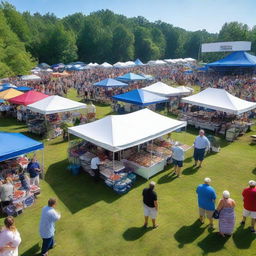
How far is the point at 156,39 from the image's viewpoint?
91.8 meters

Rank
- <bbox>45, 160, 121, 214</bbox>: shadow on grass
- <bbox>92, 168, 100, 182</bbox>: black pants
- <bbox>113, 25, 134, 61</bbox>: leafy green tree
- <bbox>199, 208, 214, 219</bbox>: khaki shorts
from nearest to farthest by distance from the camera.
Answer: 1. <bbox>199, 208, 214, 219</bbox>: khaki shorts
2. <bbox>45, 160, 121, 214</bbox>: shadow on grass
3. <bbox>92, 168, 100, 182</bbox>: black pants
4. <bbox>113, 25, 134, 61</bbox>: leafy green tree

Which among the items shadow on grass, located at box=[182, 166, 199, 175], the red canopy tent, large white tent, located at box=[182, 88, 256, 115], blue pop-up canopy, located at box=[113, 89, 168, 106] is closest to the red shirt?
shadow on grass, located at box=[182, 166, 199, 175]

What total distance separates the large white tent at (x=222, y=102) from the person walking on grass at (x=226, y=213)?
8519 mm

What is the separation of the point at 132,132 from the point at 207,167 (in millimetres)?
3698

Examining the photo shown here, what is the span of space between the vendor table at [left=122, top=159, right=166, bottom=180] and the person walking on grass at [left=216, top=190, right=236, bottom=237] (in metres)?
3.54

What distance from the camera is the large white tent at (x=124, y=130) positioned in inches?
338

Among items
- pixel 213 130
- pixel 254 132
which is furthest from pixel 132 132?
pixel 254 132

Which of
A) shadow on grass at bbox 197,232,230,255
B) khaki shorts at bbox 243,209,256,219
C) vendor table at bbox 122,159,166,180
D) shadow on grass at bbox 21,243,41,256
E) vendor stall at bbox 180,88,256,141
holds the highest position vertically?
vendor stall at bbox 180,88,256,141

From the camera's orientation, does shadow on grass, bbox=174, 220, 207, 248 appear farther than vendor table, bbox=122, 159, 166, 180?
No

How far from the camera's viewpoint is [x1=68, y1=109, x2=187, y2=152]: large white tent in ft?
28.2

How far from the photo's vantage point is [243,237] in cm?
621

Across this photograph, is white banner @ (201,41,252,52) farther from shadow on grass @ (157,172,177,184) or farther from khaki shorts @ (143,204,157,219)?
khaki shorts @ (143,204,157,219)

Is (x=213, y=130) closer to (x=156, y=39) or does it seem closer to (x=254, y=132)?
(x=254, y=132)

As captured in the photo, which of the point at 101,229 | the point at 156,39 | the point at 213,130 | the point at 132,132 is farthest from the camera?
the point at 156,39
